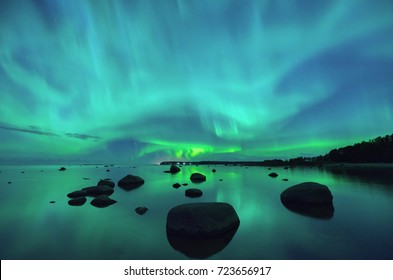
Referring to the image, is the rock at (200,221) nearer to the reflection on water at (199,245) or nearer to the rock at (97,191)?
the reflection on water at (199,245)

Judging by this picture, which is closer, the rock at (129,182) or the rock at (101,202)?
the rock at (101,202)

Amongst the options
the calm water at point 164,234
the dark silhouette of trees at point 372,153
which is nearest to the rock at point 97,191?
the calm water at point 164,234

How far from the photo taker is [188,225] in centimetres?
837

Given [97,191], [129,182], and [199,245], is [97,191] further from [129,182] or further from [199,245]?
[199,245]

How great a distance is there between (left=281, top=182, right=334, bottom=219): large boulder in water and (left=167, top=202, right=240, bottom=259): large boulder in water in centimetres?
637

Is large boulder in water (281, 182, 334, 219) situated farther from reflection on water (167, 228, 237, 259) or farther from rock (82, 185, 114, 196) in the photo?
rock (82, 185, 114, 196)

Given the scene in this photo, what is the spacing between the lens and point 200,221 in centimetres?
828

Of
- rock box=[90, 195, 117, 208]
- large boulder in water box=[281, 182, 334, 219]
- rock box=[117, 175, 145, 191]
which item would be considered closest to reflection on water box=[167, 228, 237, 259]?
large boulder in water box=[281, 182, 334, 219]

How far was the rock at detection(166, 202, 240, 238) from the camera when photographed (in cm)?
821

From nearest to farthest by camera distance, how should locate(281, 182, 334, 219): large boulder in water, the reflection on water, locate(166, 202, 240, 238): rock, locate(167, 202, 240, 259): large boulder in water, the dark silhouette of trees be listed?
the reflection on water, locate(167, 202, 240, 259): large boulder in water, locate(166, 202, 240, 238): rock, locate(281, 182, 334, 219): large boulder in water, the dark silhouette of trees

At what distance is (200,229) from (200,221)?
A: 0.90ft

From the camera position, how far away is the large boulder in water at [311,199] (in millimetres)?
13413

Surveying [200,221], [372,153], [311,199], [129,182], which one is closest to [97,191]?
[129,182]

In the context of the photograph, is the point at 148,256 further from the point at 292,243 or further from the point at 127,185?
the point at 127,185
